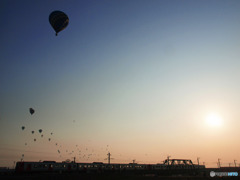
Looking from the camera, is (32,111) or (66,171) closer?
(32,111)

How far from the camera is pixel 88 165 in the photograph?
158 feet

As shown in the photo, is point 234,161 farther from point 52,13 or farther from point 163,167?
point 52,13

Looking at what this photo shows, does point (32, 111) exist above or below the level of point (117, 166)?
above

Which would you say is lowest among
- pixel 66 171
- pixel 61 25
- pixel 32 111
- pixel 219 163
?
pixel 219 163

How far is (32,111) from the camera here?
110ft

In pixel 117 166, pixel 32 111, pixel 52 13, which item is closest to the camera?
pixel 52 13

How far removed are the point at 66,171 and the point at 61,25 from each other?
31867 mm

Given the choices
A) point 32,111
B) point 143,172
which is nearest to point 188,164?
point 143,172

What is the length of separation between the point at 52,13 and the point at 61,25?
203 centimetres

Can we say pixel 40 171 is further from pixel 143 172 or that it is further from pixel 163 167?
pixel 163 167

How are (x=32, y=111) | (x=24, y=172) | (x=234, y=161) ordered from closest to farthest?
(x=32, y=111) < (x=24, y=172) < (x=234, y=161)

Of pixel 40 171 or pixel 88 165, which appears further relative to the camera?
pixel 88 165

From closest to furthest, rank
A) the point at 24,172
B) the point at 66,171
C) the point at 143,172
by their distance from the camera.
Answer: the point at 24,172, the point at 66,171, the point at 143,172

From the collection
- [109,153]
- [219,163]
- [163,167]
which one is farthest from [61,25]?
[219,163]
